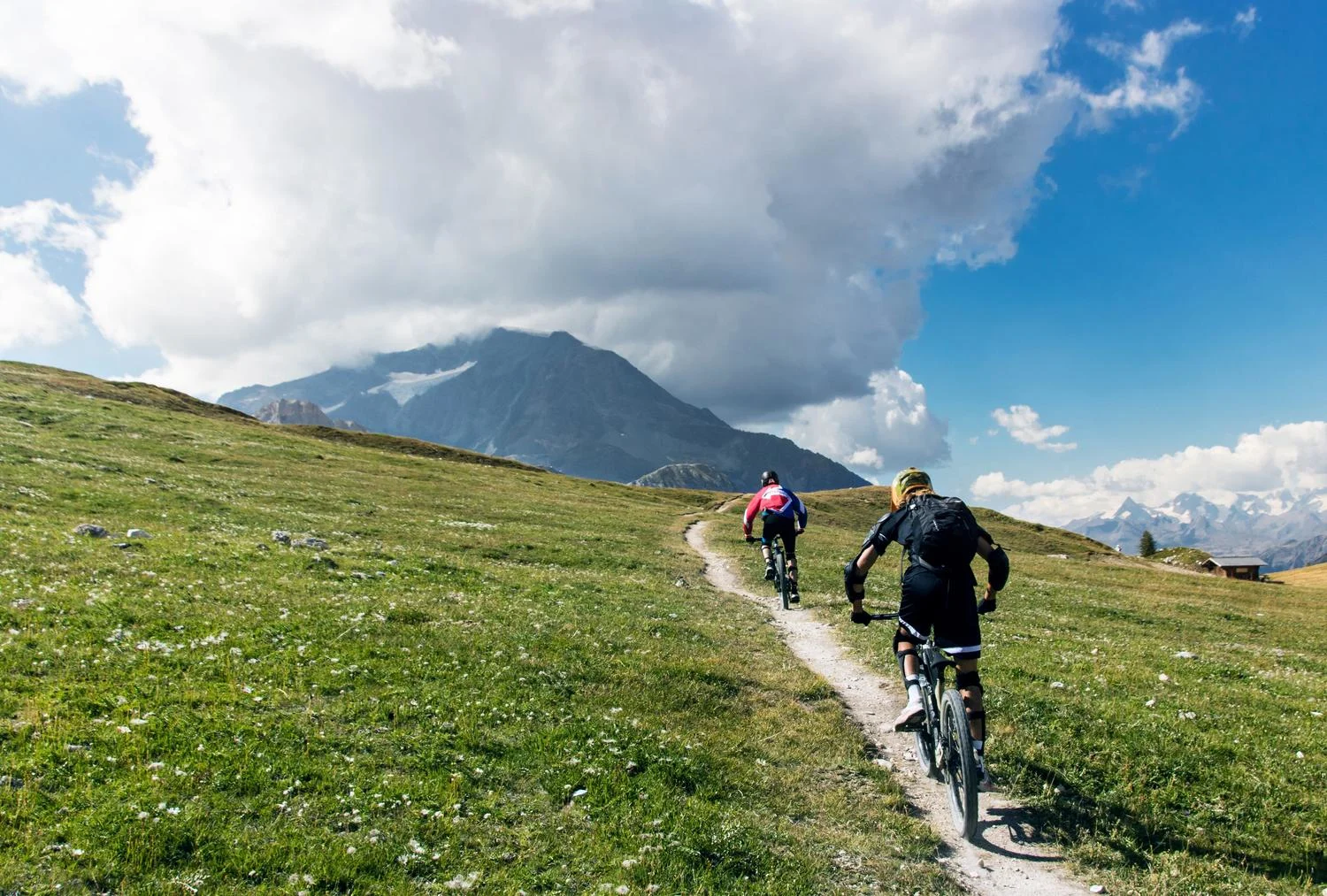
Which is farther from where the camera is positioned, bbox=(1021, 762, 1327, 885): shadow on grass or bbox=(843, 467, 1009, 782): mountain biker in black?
bbox=(843, 467, 1009, 782): mountain biker in black

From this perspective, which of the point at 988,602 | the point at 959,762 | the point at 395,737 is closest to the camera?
the point at 959,762

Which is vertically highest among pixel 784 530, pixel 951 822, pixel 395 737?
pixel 784 530

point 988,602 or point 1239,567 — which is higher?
point 988,602

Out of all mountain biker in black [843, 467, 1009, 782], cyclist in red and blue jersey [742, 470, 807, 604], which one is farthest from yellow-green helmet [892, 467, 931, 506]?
cyclist in red and blue jersey [742, 470, 807, 604]

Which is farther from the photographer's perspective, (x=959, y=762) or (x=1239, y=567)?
(x=1239, y=567)

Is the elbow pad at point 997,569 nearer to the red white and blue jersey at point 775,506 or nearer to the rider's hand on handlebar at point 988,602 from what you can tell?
the rider's hand on handlebar at point 988,602

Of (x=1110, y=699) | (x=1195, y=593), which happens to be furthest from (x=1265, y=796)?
(x=1195, y=593)

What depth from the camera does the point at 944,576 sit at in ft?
32.4

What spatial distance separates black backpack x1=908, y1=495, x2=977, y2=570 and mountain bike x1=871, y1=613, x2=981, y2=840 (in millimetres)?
1166

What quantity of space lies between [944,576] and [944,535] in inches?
24.9

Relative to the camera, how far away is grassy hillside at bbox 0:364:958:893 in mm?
7594

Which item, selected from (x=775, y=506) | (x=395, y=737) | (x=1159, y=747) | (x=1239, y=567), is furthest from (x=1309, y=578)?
(x=395, y=737)

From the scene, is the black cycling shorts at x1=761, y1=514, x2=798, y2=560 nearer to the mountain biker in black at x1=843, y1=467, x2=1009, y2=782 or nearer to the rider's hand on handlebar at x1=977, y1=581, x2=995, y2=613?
the rider's hand on handlebar at x1=977, y1=581, x2=995, y2=613

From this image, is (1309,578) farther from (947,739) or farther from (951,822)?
(947,739)
